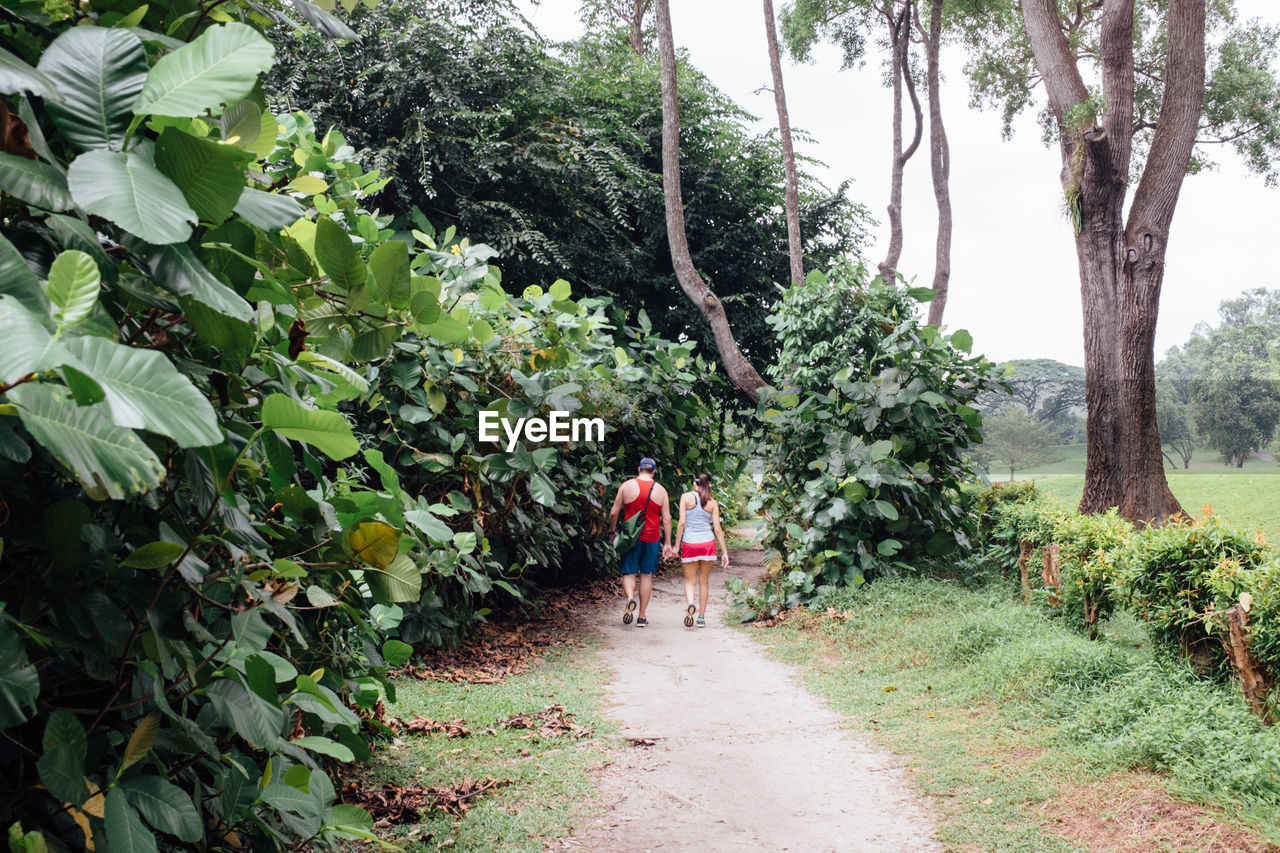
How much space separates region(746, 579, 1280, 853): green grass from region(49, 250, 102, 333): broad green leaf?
12.4ft

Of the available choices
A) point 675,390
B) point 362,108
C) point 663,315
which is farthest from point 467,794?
point 663,315

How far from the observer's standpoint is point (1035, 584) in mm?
7641

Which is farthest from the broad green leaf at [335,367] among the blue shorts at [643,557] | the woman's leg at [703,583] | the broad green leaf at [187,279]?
the woman's leg at [703,583]

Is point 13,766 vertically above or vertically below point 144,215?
below

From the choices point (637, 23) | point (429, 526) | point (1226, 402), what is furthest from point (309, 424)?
point (1226, 402)

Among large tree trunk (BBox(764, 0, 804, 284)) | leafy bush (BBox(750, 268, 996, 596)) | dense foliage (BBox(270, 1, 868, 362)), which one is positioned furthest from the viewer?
large tree trunk (BBox(764, 0, 804, 284))

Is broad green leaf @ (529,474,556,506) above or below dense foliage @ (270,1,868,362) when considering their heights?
below

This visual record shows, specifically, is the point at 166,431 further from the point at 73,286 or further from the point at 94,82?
the point at 94,82

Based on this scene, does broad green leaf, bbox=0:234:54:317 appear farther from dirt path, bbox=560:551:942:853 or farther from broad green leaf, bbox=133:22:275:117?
dirt path, bbox=560:551:942:853

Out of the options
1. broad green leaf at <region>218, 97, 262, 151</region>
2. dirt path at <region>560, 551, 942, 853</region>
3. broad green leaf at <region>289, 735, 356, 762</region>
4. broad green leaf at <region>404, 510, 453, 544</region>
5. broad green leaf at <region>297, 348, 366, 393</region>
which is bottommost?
dirt path at <region>560, 551, 942, 853</region>

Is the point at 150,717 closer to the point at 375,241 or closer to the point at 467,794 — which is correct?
the point at 375,241

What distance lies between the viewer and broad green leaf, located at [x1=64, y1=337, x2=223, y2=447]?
→ 718mm

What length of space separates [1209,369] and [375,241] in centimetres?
4612

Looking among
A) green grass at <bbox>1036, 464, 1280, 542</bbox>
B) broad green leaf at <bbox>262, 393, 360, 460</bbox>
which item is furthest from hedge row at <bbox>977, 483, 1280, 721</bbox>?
green grass at <bbox>1036, 464, 1280, 542</bbox>
